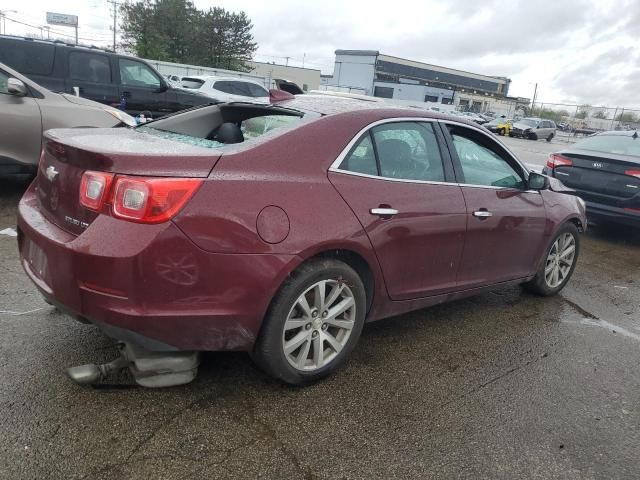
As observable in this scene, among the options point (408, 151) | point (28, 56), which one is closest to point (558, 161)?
point (408, 151)

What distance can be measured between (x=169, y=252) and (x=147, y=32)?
57245 mm

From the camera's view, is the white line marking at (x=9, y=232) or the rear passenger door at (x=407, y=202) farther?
the white line marking at (x=9, y=232)

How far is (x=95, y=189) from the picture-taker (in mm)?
2426

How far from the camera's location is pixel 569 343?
396 cm

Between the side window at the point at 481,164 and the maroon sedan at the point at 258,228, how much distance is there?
3cm

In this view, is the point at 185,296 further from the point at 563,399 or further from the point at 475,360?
the point at 563,399

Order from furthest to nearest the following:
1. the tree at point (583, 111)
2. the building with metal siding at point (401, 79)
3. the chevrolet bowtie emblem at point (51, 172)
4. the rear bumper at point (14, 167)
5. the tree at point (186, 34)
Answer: the building with metal siding at point (401, 79) → the tree at point (186, 34) → the tree at point (583, 111) → the rear bumper at point (14, 167) → the chevrolet bowtie emblem at point (51, 172)

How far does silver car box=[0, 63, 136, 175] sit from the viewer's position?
231 inches

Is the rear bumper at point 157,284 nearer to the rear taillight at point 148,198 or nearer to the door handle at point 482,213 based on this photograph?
the rear taillight at point 148,198

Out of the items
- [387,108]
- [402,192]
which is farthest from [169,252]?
[387,108]

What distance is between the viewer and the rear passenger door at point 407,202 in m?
2.99

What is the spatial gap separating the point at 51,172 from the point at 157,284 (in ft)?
3.21

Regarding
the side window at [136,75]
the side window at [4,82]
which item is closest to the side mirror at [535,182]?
→ the side window at [4,82]

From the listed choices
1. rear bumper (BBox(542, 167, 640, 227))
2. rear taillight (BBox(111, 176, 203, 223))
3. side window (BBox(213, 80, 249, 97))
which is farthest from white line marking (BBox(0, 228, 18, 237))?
side window (BBox(213, 80, 249, 97))
